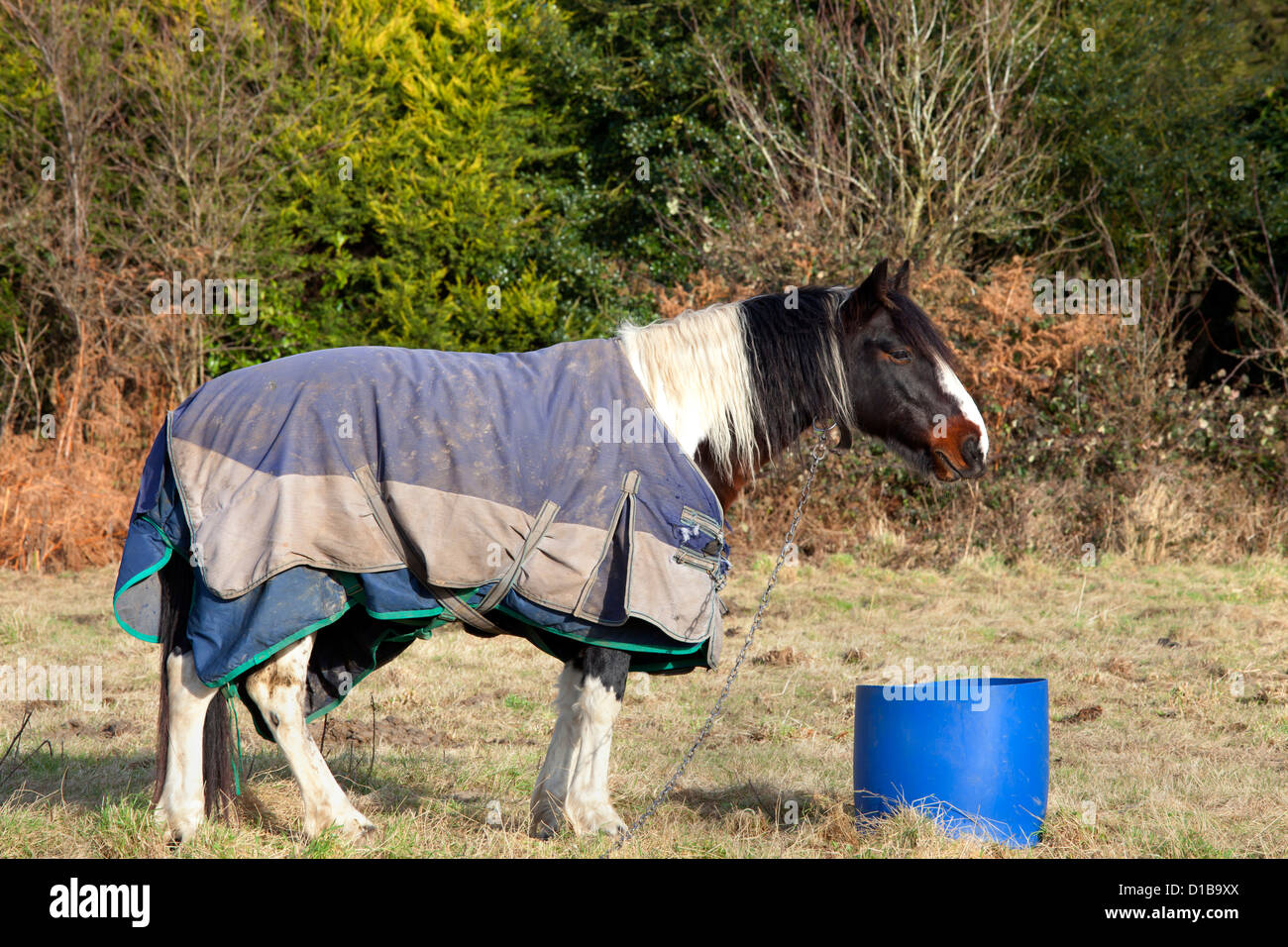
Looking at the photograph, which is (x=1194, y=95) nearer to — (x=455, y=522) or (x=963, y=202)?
(x=963, y=202)

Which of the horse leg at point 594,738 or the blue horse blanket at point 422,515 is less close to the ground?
the blue horse blanket at point 422,515

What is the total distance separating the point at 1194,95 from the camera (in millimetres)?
Result: 12422

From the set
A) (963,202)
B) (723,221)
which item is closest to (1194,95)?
(963,202)

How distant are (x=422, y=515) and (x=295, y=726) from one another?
2.52 ft

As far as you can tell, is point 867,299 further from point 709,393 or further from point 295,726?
point 295,726

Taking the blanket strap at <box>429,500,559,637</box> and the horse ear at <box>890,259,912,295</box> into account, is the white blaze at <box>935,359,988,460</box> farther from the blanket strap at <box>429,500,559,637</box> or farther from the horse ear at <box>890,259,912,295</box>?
the blanket strap at <box>429,500,559,637</box>

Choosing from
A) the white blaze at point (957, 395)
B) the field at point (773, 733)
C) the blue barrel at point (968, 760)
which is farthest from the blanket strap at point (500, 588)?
the white blaze at point (957, 395)

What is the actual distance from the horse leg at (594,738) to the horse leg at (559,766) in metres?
0.06

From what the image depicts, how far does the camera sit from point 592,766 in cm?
347

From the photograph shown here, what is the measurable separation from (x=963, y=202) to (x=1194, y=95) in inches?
142

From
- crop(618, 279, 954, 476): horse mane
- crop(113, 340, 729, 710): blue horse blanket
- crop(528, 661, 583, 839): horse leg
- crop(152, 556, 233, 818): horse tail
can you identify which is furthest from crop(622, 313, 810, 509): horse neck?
crop(152, 556, 233, 818): horse tail

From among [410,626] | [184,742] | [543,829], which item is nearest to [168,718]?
[184,742]

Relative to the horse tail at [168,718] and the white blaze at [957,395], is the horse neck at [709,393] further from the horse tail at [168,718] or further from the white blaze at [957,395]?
the horse tail at [168,718]

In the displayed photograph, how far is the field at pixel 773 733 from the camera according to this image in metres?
3.45
